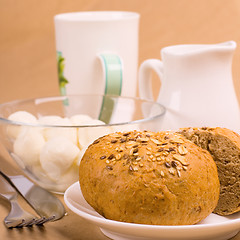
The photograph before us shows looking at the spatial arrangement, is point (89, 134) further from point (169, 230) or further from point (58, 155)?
point (169, 230)

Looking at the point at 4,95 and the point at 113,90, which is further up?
the point at 113,90

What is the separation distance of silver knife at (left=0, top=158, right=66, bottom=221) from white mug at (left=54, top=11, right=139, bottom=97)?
0.39 m

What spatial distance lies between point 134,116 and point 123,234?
53 cm

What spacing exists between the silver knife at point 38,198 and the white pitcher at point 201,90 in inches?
10.9

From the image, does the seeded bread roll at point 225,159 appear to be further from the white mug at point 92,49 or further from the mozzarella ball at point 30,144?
the white mug at point 92,49

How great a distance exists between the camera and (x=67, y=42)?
134cm

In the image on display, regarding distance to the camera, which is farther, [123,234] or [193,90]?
[193,90]

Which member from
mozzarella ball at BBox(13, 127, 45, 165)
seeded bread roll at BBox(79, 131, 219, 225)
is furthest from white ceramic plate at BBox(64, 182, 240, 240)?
mozzarella ball at BBox(13, 127, 45, 165)

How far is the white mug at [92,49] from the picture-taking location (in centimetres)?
133

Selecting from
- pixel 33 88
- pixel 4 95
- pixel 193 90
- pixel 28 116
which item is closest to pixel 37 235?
pixel 28 116

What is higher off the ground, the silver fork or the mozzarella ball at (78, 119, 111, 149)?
the mozzarella ball at (78, 119, 111, 149)

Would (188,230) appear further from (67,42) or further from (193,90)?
(67,42)

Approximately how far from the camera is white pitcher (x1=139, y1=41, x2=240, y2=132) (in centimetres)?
106

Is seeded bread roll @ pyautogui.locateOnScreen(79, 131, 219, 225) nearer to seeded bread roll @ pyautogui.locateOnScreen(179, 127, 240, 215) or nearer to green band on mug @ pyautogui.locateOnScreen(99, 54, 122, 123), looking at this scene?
seeded bread roll @ pyautogui.locateOnScreen(179, 127, 240, 215)
